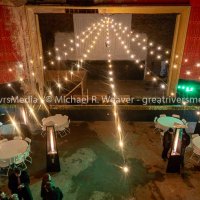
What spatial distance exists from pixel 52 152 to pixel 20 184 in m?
1.55

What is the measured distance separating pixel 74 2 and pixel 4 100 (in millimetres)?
5470

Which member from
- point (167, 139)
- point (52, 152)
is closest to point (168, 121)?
point (167, 139)

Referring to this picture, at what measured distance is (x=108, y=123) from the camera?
10812 millimetres

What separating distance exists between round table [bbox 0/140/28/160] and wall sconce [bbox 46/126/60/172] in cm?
87

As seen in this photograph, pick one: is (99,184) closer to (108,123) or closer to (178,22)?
(108,123)

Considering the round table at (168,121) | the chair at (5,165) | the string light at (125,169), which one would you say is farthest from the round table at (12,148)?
the round table at (168,121)

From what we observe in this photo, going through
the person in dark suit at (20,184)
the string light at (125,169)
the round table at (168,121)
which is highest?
the round table at (168,121)

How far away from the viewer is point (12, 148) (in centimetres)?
768

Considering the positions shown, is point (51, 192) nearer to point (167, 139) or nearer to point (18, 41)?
point (167, 139)

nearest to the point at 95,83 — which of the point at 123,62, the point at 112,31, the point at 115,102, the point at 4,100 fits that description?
the point at 123,62

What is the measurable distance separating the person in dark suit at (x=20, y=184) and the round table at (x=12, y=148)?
1.26 m

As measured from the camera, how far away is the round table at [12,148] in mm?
7312

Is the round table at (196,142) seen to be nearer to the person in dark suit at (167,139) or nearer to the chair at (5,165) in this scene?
the person in dark suit at (167,139)

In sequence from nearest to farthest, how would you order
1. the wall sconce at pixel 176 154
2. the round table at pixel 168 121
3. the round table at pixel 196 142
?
the wall sconce at pixel 176 154
the round table at pixel 196 142
the round table at pixel 168 121
